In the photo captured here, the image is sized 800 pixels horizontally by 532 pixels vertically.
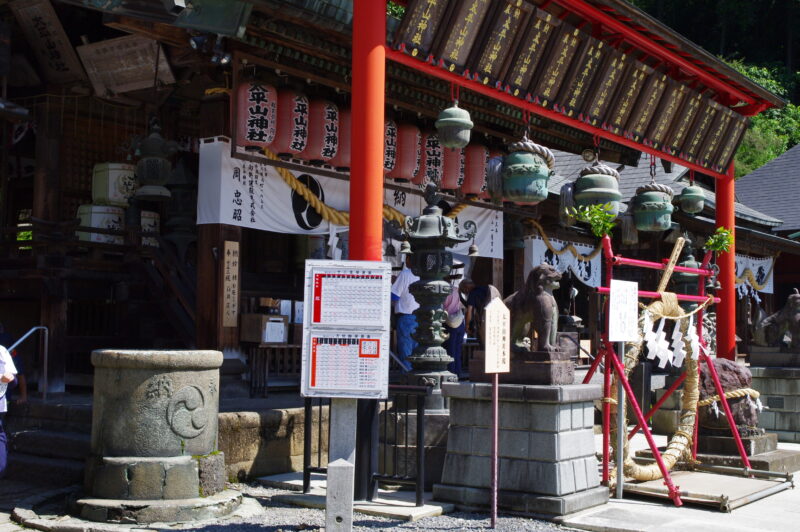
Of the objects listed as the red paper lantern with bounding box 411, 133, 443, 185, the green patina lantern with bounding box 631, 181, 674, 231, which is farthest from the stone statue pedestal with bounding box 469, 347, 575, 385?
the red paper lantern with bounding box 411, 133, 443, 185

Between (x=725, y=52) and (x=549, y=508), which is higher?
(x=725, y=52)

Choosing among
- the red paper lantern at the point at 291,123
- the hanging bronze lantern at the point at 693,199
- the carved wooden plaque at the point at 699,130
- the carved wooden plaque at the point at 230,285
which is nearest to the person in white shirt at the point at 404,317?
the carved wooden plaque at the point at 230,285

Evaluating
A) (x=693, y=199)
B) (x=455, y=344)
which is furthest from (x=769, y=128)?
(x=455, y=344)

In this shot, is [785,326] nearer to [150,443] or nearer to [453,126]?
[453,126]

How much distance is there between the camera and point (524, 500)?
25.4 feet

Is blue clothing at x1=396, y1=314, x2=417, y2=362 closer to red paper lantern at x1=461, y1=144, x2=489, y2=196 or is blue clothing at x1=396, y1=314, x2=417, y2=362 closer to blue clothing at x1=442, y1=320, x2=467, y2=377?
blue clothing at x1=442, y1=320, x2=467, y2=377

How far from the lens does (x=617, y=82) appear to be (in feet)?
42.6

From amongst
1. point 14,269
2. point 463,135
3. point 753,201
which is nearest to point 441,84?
point 463,135

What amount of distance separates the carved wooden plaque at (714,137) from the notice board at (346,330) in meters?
11.3

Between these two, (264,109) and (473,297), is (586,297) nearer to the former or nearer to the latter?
(473,297)

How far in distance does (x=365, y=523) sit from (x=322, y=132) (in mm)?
6703

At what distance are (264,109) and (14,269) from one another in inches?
166

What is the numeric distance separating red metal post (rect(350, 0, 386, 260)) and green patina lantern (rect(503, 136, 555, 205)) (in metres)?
2.30

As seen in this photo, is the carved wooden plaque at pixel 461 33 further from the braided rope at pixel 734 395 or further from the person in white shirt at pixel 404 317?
the braided rope at pixel 734 395
